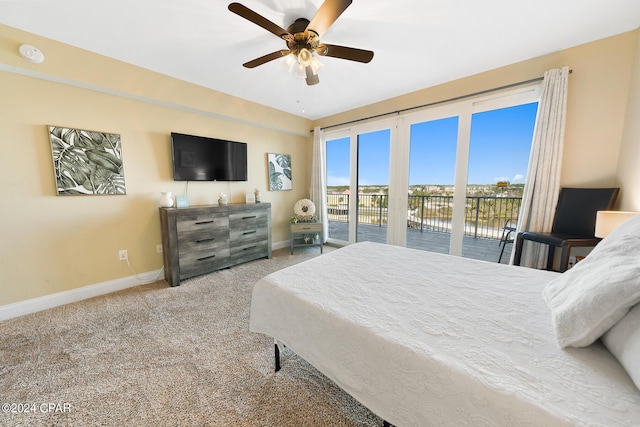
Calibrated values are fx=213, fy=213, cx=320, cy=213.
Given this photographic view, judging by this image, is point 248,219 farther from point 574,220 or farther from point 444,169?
point 574,220

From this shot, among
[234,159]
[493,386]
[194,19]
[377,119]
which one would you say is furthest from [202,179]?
[493,386]

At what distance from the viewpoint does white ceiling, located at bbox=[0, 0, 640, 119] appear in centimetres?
164

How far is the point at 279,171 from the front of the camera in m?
4.11

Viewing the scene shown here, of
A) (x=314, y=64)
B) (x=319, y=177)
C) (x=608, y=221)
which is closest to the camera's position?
(x=608, y=221)

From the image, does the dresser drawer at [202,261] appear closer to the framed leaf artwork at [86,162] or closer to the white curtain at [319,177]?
the framed leaf artwork at [86,162]

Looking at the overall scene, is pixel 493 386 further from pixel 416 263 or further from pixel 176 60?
pixel 176 60

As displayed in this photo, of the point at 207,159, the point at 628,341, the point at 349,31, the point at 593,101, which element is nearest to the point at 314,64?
the point at 349,31

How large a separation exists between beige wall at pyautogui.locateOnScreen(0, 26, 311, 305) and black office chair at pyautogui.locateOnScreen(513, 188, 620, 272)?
4.11 metres

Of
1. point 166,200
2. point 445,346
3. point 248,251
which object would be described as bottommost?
point 248,251

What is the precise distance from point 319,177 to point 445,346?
3711 mm

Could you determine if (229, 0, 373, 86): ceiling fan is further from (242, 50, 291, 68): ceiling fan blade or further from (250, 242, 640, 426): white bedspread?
(250, 242, 640, 426): white bedspread

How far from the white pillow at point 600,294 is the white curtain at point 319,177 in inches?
138

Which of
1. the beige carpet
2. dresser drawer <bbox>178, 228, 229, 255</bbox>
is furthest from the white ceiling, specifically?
the beige carpet

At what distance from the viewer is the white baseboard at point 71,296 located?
2016 mm
